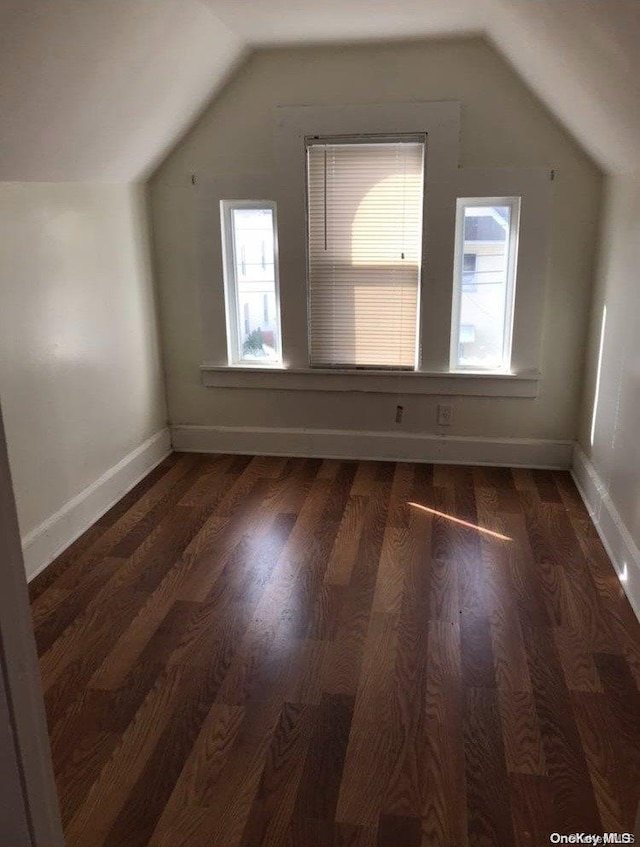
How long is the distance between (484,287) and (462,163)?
2.22ft

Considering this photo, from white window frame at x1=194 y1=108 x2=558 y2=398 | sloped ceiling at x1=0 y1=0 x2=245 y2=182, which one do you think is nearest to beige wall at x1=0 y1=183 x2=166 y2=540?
sloped ceiling at x1=0 y1=0 x2=245 y2=182

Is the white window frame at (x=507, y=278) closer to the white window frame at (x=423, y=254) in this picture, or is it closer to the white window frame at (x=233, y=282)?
the white window frame at (x=423, y=254)

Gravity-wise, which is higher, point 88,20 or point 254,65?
point 254,65

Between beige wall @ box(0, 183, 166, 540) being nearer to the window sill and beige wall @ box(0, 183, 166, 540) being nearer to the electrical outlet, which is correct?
the window sill

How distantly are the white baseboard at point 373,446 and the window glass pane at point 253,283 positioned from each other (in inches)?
19.6

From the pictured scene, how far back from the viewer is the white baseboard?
3848 millimetres

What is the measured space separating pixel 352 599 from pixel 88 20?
224 cm

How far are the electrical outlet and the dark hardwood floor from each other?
0.60 m

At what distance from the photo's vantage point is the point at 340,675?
7.02 ft

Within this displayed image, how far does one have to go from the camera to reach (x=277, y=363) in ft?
13.1

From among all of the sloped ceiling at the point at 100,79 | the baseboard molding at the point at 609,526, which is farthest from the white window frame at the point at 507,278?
the sloped ceiling at the point at 100,79

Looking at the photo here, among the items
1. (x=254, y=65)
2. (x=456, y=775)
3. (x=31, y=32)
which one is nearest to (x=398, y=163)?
(x=254, y=65)

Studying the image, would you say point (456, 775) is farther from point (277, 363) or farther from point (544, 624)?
point (277, 363)

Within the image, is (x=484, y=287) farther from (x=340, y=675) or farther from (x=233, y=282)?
(x=340, y=675)
